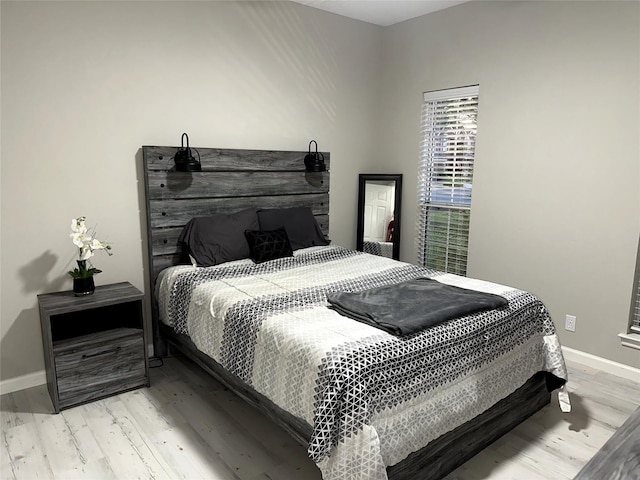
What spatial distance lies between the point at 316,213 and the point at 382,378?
2.55 m

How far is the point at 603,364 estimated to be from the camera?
10.6 feet

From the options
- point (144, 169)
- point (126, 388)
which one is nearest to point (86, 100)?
point (144, 169)

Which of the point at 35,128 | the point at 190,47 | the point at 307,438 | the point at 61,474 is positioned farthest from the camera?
the point at 190,47

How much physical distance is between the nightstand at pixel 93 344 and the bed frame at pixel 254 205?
0.30m

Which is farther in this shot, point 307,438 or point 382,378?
point 307,438

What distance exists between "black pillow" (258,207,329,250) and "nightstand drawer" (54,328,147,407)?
1.33 meters

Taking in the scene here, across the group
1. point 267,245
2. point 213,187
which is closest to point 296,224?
point 267,245

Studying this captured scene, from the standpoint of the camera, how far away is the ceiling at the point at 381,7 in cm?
382

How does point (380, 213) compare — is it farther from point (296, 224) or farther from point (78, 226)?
point (78, 226)

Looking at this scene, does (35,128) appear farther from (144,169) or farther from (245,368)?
(245,368)

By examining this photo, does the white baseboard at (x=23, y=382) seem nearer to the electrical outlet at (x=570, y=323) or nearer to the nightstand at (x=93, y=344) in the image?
the nightstand at (x=93, y=344)

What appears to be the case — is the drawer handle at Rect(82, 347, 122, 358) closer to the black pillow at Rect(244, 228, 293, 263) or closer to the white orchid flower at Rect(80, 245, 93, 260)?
the white orchid flower at Rect(80, 245, 93, 260)

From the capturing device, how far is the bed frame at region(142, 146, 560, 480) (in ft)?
6.81

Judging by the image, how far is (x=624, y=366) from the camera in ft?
10.3
